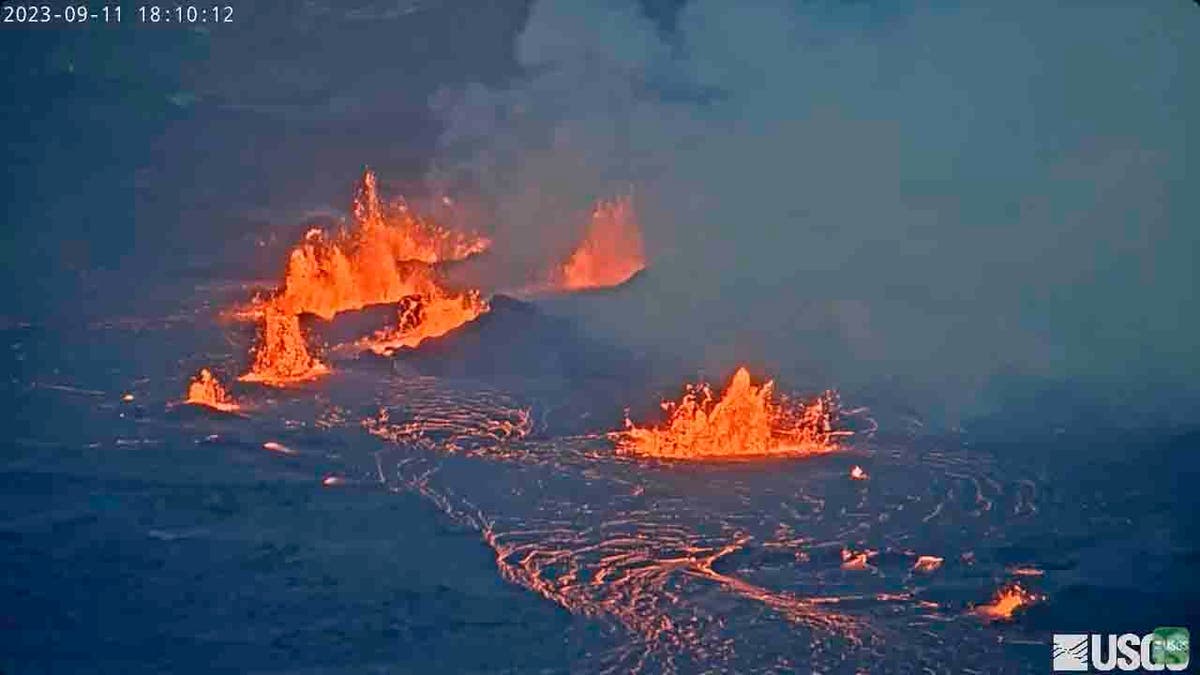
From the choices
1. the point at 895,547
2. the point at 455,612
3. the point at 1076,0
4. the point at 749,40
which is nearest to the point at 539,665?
the point at 455,612

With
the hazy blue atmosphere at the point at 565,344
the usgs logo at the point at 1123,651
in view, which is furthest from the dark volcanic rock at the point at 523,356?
the usgs logo at the point at 1123,651

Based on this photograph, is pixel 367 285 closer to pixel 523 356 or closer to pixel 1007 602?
pixel 523 356

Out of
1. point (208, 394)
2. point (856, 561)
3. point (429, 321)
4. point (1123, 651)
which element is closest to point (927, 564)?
point (856, 561)

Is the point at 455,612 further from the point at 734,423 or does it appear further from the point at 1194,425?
the point at 1194,425

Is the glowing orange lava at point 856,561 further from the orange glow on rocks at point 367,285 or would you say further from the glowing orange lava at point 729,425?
the orange glow on rocks at point 367,285

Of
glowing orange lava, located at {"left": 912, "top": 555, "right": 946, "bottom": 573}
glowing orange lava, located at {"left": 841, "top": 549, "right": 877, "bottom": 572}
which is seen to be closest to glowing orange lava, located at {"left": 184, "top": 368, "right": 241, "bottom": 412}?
glowing orange lava, located at {"left": 841, "top": 549, "right": 877, "bottom": 572}

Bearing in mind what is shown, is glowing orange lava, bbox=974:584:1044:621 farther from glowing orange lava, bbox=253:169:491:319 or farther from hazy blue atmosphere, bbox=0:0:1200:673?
glowing orange lava, bbox=253:169:491:319
